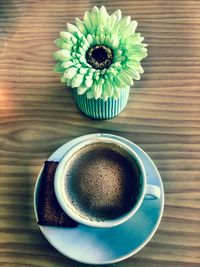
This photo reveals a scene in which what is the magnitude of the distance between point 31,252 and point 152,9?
1.61 ft

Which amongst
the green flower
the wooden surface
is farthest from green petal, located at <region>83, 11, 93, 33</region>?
the wooden surface

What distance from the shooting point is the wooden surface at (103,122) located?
56 cm

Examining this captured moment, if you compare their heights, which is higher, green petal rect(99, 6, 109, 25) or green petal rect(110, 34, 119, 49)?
green petal rect(99, 6, 109, 25)

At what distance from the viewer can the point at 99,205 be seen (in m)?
0.53

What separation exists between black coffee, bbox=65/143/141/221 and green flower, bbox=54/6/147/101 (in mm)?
84

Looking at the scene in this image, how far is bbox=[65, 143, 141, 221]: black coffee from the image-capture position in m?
0.52

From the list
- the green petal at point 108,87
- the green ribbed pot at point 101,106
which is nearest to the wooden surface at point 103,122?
the green ribbed pot at point 101,106

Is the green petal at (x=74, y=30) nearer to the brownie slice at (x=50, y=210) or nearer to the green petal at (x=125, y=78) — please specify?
the green petal at (x=125, y=78)

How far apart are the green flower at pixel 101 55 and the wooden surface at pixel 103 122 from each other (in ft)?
0.40

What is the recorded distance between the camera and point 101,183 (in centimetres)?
54

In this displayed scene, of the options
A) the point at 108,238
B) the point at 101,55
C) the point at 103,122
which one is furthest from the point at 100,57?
the point at 108,238

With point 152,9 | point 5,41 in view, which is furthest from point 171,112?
point 5,41

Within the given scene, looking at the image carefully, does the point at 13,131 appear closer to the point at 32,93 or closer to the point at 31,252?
the point at 32,93

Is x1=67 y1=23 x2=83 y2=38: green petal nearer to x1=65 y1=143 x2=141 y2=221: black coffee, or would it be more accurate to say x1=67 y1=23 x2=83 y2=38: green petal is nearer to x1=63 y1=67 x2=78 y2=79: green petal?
x1=63 y1=67 x2=78 y2=79: green petal
